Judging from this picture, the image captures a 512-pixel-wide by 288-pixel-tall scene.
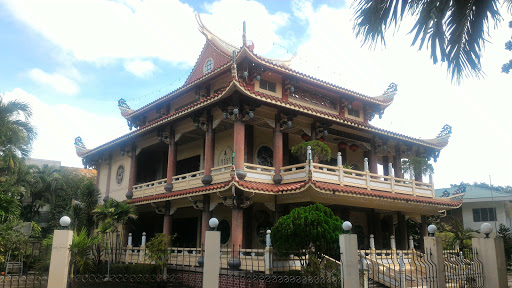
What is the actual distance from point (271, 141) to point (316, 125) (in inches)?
95.2

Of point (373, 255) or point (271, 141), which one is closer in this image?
point (373, 255)

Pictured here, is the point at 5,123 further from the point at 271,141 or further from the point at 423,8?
the point at 423,8

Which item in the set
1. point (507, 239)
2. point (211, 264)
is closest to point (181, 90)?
point (211, 264)

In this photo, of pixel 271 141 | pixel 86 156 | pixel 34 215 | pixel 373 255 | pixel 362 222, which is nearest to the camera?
pixel 373 255

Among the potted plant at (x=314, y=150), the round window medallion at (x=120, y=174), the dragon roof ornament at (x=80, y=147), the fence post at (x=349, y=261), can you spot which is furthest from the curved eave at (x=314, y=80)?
the dragon roof ornament at (x=80, y=147)

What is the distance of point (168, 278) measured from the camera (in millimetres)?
17719

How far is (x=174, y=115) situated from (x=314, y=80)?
680 cm

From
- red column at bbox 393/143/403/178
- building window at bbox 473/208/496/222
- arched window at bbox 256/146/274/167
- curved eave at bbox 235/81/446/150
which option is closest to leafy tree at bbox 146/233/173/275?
arched window at bbox 256/146/274/167

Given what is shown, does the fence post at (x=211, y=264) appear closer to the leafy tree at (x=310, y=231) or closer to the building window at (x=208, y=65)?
the leafy tree at (x=310, y=231)

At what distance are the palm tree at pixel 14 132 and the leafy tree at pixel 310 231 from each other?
13.6 meters

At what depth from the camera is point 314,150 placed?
17.0 metres

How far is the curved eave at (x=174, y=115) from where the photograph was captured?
16.4m

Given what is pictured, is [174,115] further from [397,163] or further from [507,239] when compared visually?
[507,239]

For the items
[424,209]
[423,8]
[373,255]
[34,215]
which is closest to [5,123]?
[373,255]
